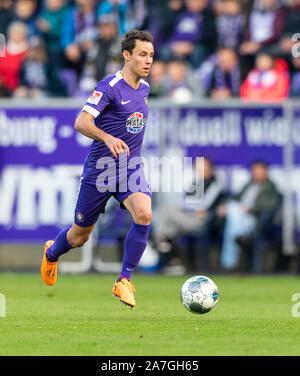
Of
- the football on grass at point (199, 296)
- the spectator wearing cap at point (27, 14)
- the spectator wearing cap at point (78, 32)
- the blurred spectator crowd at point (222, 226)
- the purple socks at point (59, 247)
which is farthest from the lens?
the spectator wearing cap at point (27, 14)

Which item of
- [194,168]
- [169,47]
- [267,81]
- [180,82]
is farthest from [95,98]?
[169,47]

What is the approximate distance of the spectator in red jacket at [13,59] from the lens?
1843 cm

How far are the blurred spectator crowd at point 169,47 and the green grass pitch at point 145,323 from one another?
4667 millimetres

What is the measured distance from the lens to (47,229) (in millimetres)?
16172

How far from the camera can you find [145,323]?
8.72m

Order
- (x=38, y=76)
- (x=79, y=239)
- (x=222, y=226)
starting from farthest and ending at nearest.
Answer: (x=38, y=76) < (x=222, y=226) < (x=79, y=239)

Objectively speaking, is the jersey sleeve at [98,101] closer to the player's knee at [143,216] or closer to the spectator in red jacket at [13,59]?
the player's knee at [143,216]

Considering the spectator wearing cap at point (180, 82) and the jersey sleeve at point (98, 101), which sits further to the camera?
the spectator wearing cap at point (180, 82)

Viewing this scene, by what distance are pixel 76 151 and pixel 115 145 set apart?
286 inches

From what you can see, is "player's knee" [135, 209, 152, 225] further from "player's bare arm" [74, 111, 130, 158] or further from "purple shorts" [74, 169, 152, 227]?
"player's bare arm" [74, 111, 130, 158]

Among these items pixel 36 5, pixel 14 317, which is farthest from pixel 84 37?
pixel 14 317

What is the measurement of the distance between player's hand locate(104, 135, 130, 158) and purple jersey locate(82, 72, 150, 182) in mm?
530

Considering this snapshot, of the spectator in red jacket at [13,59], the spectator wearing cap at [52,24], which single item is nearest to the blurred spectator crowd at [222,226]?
the spectator in red jacket at [13,59]

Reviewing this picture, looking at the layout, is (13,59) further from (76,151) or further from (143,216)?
(143,216)
